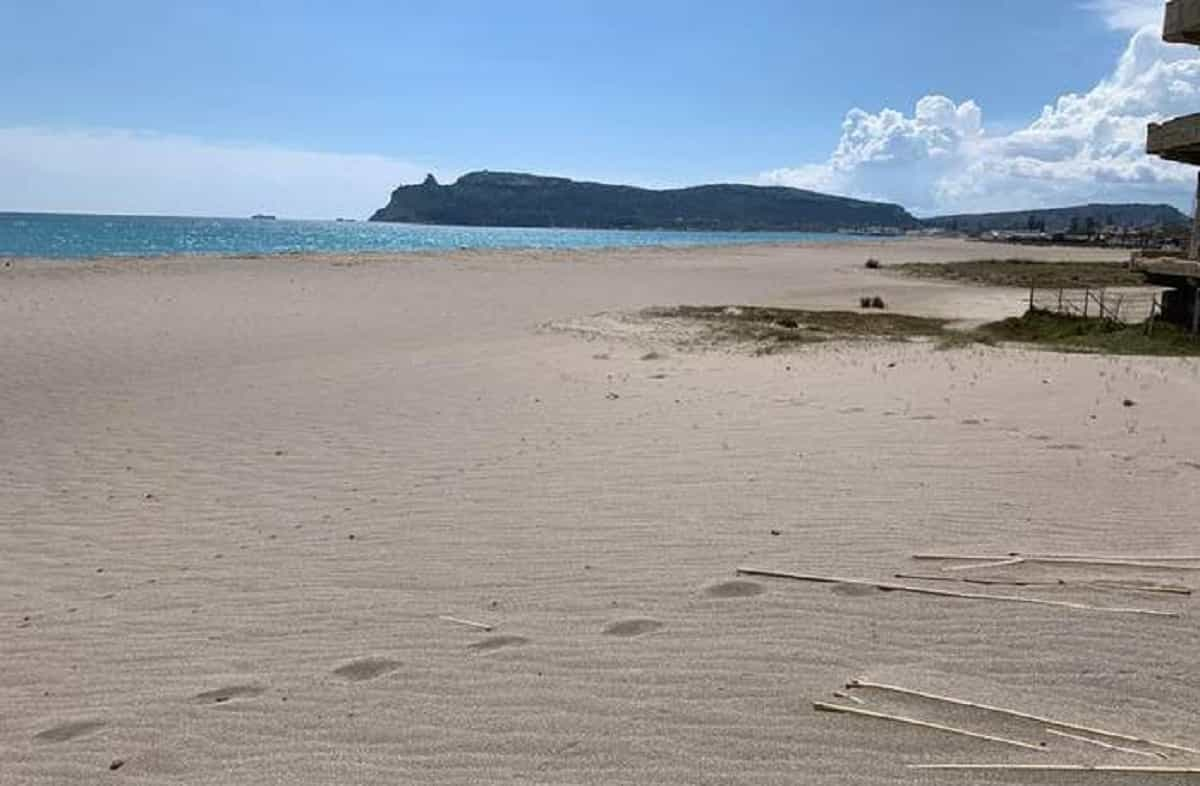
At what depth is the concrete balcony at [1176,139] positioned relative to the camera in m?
18.6

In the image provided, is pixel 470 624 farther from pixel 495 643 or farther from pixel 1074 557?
pixel 1074 557

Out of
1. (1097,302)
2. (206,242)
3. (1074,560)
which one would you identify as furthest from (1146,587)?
(206,242)

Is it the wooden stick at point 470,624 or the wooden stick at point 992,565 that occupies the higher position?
the wooden stick at point 992,565

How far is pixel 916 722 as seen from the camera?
3.87 meters

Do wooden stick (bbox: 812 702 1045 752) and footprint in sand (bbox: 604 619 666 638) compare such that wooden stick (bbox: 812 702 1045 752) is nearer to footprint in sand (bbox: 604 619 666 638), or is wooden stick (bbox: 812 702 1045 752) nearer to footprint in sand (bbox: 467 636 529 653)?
footprint in sand (bbox: 604 619 666 638)

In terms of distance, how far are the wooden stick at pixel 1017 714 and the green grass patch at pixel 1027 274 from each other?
3875 centimetres

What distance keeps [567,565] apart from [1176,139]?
17896mm

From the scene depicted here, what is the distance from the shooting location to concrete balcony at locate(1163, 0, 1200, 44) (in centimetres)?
1788

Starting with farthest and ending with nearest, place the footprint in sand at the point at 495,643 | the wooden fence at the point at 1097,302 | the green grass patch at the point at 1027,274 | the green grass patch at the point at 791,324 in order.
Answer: the green grass patch at the point at 1027,274, the wooden fence at the point at 1097,302, the green grass patch at the point at 791,324, the footprint in sand at the point at 495,643

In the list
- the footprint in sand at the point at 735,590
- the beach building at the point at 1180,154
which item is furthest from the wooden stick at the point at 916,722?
the beach building at the point at 1180,154

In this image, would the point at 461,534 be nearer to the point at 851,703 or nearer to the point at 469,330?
the point at 851,703

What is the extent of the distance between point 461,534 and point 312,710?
8.36 feet

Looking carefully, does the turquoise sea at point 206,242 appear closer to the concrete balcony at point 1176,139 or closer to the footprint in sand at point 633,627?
the concrete balcony at point 1176,139

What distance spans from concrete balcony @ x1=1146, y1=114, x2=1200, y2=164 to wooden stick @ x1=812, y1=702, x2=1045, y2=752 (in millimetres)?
18240
